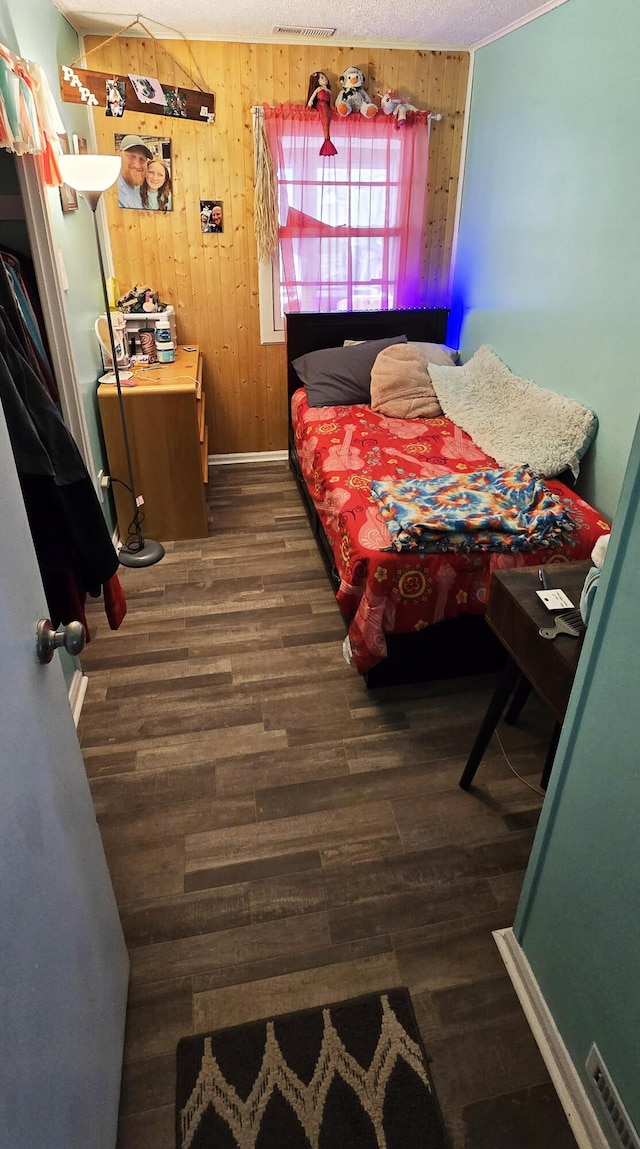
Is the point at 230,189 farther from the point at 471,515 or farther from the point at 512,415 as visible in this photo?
the point at 471,515

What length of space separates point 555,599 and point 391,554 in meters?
0.75

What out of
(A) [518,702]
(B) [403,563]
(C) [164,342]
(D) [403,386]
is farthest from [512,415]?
(C) [164,342]

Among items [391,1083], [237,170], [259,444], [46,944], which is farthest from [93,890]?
[237,170]

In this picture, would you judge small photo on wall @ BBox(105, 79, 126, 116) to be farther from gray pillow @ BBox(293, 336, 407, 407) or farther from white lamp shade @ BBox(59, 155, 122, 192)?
gray pillow @ BBox(293, 336, 407, 407)

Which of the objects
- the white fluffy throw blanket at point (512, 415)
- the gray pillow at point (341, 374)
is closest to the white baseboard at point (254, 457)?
the gray pillow at point (341, 374)

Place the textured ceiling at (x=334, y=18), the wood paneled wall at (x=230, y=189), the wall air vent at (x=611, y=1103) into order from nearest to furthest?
the wall air vent at (x=611, y=1103) → the textured ceiling at (x=334, y=18) → the wood paneled wall at (x=230, y=189)

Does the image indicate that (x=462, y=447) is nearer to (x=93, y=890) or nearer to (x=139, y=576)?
(x=139, y=576)

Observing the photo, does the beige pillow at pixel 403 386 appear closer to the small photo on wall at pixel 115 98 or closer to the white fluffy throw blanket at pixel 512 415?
the white fluffy throw blanket at pixel 512 415

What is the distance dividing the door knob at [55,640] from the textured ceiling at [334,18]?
10.6ft

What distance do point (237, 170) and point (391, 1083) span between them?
4.21 m

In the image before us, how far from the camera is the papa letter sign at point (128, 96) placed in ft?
9.25

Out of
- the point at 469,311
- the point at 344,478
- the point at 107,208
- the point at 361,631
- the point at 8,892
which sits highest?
the point at 107,208

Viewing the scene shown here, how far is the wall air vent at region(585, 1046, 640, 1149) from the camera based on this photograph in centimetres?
110

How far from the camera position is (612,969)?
1137mm
